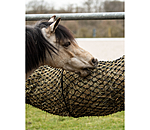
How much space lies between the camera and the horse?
1.26 m

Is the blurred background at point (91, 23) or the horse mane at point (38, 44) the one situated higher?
the blurred background at point (91, 23)

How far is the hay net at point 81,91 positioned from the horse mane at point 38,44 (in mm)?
232

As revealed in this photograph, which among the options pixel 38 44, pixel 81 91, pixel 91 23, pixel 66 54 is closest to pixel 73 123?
pixel 81 91

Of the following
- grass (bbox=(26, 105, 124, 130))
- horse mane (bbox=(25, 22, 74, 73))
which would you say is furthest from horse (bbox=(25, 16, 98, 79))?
grass (bbox=(26, 105, 124, 130))

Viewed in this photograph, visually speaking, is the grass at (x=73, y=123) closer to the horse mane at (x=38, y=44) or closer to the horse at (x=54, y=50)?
the horse at (x=54, y=50)

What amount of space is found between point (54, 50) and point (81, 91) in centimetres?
34

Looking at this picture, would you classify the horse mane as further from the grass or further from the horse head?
the grass

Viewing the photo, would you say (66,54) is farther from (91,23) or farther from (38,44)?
(91,23)

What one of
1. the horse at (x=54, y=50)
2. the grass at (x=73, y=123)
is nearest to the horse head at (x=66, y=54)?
the horse at (x=54, y=50)

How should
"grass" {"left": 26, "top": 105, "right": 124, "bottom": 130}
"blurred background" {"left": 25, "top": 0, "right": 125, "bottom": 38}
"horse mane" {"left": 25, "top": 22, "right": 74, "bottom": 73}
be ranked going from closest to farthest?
"horse mane" {"left": 25, "top": 22, "right": 74, "bottom": 73} < "grass" {"left": 26, "top": 105, "right": 124, "bottom": 130} < "blurred background" {"left": 25, "top": 0, "right": 125, "bottom": 38}

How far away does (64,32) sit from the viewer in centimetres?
137

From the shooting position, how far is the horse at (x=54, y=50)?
1264 millimetres

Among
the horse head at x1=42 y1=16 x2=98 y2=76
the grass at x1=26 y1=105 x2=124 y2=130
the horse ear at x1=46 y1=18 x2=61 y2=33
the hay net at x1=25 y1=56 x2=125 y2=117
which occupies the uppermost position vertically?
the horse ear at x1=46 y1=18 x2=61 y2=33
